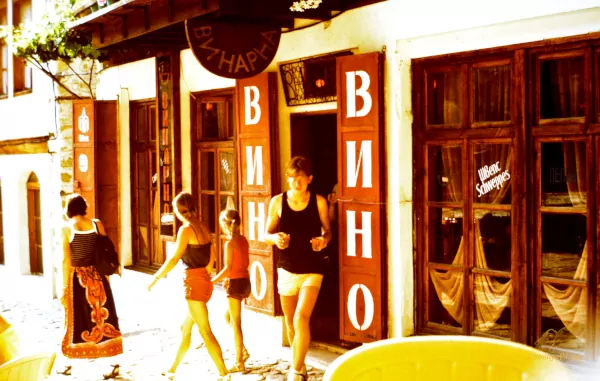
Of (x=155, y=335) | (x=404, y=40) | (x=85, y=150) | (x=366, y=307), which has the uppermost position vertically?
(x=404, y=40)

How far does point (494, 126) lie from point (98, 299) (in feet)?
13.9

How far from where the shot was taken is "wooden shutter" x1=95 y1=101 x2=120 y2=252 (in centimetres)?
1080

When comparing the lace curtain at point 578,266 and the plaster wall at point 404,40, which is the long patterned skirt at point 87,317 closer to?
the plaster wall at point 404,40

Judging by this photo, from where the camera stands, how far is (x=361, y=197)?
675 centimetres

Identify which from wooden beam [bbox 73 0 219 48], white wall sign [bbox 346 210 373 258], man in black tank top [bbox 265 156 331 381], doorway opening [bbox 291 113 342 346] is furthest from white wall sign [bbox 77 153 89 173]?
white wall sign [bbox 346 210 373 258]

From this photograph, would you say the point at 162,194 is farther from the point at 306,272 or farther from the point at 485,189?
the point at 485,189

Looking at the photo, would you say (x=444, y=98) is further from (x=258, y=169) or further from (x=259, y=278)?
(x=259, y=278)

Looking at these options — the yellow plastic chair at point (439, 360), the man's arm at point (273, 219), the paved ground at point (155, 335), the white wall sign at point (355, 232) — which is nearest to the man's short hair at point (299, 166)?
the man's arm at point (273, 219)

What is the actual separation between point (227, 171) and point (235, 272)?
2.35 metres

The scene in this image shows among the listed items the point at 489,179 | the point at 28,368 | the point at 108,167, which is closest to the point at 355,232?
the point at 489,179

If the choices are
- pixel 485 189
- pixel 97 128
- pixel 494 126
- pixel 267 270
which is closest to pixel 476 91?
pixel 494 126

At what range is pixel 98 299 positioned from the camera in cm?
723

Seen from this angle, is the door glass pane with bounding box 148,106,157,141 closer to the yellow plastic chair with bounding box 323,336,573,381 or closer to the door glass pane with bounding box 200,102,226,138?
the door glass pane with bounding box 200,102,226,138

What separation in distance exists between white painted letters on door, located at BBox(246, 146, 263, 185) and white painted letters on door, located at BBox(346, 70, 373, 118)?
145cm
